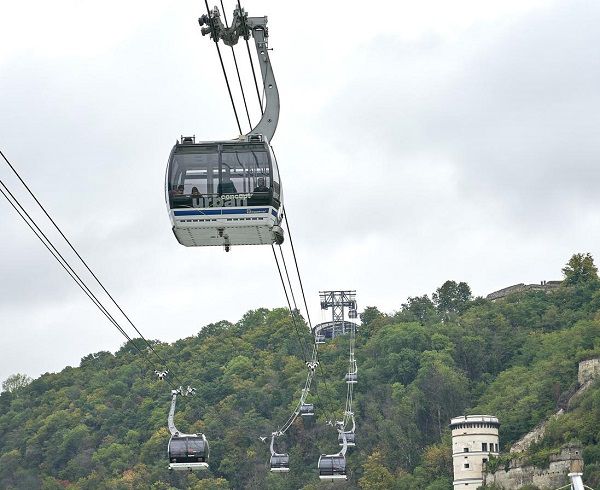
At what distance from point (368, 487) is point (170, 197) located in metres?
102

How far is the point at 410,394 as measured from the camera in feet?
539

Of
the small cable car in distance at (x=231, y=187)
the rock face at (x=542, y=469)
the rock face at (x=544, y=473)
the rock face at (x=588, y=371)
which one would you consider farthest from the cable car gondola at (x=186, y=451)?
the rock face at (x=588, y=371)

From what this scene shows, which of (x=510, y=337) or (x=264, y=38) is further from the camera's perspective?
(x=510, y=337)

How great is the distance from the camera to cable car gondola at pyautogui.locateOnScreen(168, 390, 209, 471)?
2881 inches

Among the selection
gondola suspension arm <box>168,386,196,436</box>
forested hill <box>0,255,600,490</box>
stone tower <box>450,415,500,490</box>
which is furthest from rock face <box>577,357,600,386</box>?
gondola suspension arm <box>168,386,196,436</box>

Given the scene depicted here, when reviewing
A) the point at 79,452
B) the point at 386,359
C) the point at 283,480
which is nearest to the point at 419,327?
the point at 386,359

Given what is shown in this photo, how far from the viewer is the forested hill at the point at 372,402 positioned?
154 meters

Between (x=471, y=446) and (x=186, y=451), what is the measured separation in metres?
69.8

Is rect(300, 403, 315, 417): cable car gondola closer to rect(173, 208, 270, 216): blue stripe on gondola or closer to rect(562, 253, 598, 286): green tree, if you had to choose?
rect(562, 253, 598, 286): green tree

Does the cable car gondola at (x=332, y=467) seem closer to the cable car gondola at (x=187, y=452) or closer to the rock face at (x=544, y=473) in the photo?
the cable car gondola at (x=187, y=452)

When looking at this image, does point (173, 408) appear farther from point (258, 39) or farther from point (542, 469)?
point (542, 469)

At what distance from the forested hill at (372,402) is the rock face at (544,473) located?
5.34ft

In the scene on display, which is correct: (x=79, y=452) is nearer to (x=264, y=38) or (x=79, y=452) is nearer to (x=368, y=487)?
(x=368, y=487)

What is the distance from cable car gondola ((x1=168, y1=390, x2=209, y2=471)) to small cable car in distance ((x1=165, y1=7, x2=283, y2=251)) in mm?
24632
